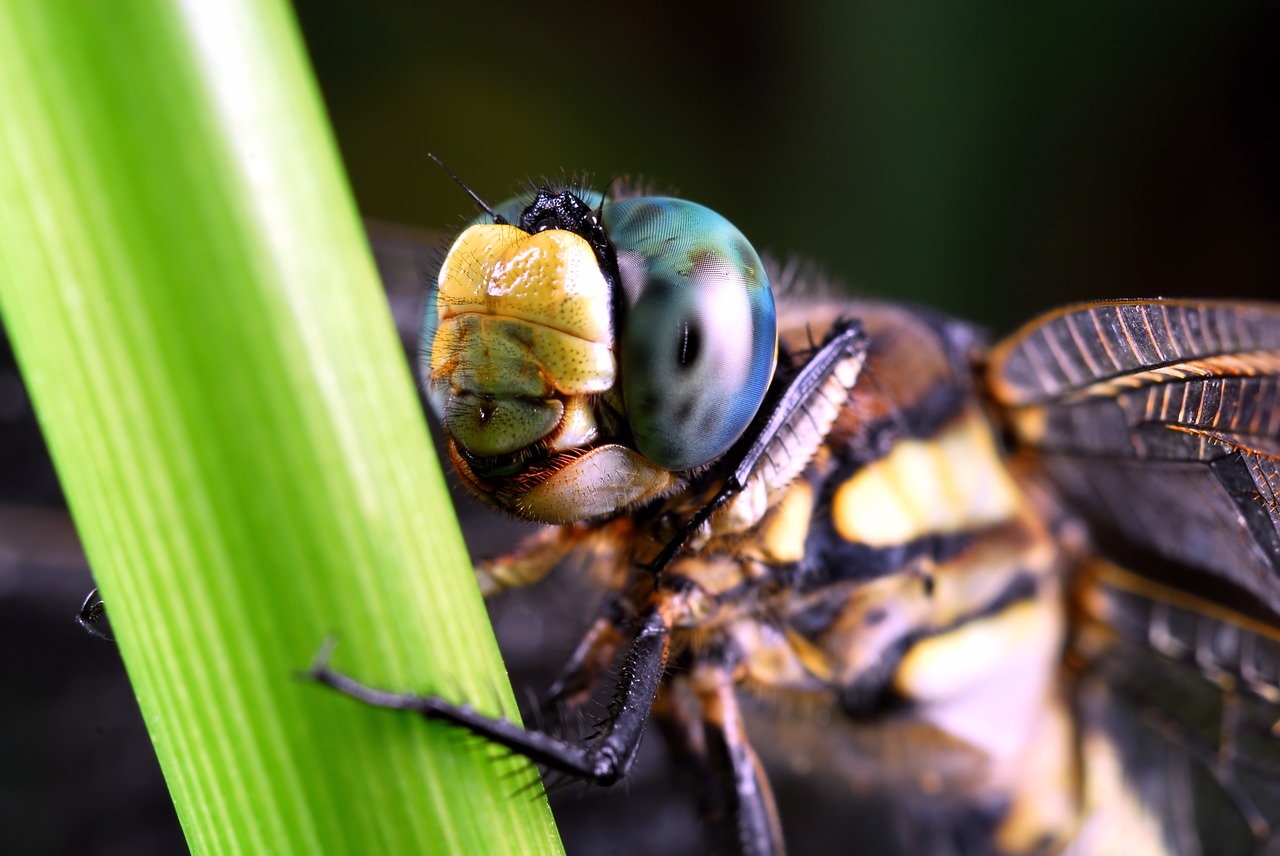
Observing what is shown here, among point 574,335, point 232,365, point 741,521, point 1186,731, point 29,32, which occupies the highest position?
point 29,32

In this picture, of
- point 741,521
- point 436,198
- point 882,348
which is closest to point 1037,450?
point 882,348

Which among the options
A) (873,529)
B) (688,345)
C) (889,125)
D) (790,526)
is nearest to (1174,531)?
(873,529)

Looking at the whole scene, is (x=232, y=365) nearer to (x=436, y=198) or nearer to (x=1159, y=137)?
(x=436, y=198)

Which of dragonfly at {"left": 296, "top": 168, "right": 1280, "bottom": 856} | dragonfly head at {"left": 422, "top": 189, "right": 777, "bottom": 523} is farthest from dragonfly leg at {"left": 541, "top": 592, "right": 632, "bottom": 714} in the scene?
dragonfly head at {"left": 422, "top": 189, "right": 777, "bottom": 523}

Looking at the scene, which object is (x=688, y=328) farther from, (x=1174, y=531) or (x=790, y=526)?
(x=1174, y=531)

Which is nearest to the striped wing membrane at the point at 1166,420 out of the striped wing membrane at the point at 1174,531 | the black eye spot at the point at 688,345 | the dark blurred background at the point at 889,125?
the striped wing membrane at the point at 1174,531

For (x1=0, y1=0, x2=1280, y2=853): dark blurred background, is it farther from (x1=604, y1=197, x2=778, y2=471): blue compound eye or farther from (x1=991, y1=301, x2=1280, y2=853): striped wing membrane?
(x1=604, y1=197, x2=778, y2=471): blue compound eye
